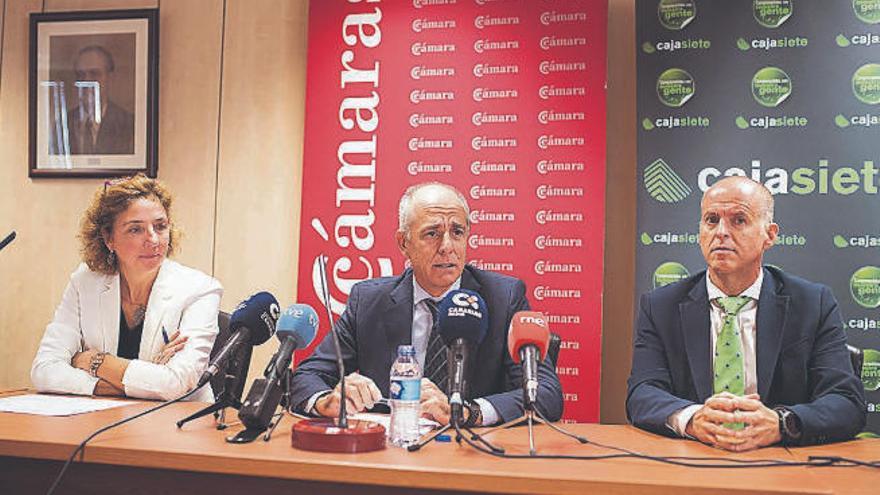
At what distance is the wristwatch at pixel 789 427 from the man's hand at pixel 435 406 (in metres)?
0.82

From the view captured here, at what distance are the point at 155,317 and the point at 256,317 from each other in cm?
120

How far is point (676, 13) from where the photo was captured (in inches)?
140

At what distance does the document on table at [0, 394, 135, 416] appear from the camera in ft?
7.71

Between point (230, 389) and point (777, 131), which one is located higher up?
point (777, 131)

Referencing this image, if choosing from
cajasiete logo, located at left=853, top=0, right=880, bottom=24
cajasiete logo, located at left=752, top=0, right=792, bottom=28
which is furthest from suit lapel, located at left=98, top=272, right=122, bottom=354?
cajasiete logo, located at left=853, top=0, right=880, bottom=24

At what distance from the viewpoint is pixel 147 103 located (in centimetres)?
430

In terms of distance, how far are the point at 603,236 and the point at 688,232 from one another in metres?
0.35

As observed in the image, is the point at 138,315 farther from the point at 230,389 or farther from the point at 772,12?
the point at 772,12

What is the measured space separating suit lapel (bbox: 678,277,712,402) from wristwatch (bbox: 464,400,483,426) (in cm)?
69

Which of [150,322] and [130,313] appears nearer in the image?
[150,322]

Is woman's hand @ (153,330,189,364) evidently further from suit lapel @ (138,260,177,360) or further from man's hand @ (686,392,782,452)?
man's hand @ (686,392,782,452)

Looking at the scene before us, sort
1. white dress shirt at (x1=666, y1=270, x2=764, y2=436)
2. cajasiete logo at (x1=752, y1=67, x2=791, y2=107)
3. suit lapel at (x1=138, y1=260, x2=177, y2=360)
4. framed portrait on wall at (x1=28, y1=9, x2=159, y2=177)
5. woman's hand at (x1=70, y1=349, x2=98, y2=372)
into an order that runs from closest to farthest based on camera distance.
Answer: white dress shirt at (x1=666, y1=270, x2=764, y2=436) → woman's hand at (x1=70, y1=349, x2=98, y2=372) → suit lapel at (x1=138, y1=260, x2=177, y2=360) → cajasiete logo at (x1=752, y1=67, x2=791, y2=107) → framed portrait on wall at (x1=28, y1=9, x2=159, y2=177)

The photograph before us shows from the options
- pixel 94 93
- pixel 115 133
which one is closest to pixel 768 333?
pixel 115 133

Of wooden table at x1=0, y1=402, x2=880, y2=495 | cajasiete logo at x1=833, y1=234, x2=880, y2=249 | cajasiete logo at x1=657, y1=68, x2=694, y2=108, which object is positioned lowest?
wooden table at x1=0, y1=402, x2=880, y2=495
